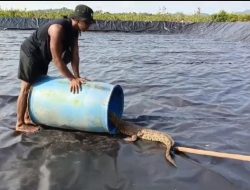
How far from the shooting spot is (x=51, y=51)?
4.86 m

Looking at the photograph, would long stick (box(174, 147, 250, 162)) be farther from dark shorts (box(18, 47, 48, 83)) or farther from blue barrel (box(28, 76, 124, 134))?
dark shorts (box(18, 47, 48, 83))

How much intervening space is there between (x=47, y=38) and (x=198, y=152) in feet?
7.73

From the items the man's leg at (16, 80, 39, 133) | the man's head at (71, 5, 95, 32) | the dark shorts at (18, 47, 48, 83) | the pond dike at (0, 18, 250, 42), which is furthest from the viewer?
the pond dike at (0, 18, 250, 42)

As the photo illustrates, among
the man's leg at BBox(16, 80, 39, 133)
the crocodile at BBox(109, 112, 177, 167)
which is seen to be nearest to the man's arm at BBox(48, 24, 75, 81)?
the man's leg at BBox(16, 80, 39, 133)

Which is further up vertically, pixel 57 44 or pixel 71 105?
pixel 57 44

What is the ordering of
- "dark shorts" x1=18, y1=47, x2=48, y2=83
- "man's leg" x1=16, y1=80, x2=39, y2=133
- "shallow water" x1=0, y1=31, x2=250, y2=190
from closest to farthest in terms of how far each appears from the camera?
1. "shallow water" x1=0, y1=31, x2=250, y2=190
2. "dark shorts" x1=18, y1=47, x2=48, y2=83
3. "man's leg" x1=16, y1=80, x2=39, y2=133

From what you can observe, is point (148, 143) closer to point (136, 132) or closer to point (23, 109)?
point (136, 132)

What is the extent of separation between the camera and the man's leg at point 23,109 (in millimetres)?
5164

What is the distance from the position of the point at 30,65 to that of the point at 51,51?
402 mm

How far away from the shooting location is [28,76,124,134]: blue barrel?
4.79 m

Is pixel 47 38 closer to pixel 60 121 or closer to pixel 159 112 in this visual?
pixel 60 121

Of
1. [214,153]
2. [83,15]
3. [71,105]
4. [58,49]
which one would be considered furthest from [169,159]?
[83,15]

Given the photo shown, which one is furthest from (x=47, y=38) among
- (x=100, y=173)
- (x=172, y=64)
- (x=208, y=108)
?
(x=172, y=64)

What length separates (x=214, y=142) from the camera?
16.5 ft
